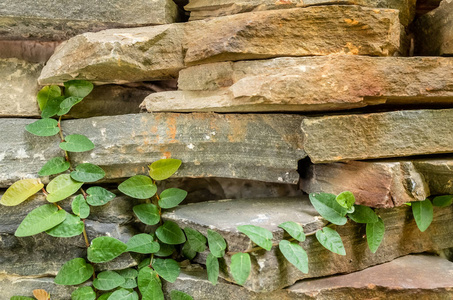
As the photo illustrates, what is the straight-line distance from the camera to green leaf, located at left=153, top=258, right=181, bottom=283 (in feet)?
3.03

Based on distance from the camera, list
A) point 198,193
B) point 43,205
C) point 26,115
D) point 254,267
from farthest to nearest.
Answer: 1. point 198,193
2. point 26,115
3. point 43,205
4. point 254,267

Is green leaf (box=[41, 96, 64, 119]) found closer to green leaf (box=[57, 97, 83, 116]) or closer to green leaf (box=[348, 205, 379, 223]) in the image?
green leaf (box=[57, 97, 83, 116])

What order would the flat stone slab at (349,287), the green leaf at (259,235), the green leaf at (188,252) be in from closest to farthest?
the green leaf at (259,235), the flat stone slab at (349,287), the green leaf at (188,252)

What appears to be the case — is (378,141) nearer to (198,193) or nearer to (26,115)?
(198,193)

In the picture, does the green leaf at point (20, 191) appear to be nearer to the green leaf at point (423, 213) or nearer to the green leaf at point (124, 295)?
the green leaf at point (124, 295)

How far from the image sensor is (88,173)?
38.3 inches

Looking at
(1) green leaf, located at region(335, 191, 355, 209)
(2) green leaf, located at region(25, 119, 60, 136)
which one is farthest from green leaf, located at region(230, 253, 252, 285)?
(2) green leaf, located at region(25, 119, 60, 136)

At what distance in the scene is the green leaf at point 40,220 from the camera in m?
0.89

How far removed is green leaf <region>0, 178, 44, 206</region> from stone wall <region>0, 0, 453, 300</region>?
1.9 inches

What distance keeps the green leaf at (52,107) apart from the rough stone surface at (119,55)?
0.20ft

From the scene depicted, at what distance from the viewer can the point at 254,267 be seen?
0.85 metres

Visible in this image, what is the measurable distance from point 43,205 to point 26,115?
1.03 feet

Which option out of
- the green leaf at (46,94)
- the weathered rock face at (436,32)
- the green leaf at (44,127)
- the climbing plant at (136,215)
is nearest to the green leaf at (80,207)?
the climbing plant at (136,215)

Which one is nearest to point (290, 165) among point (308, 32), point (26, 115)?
point (308, 32)
